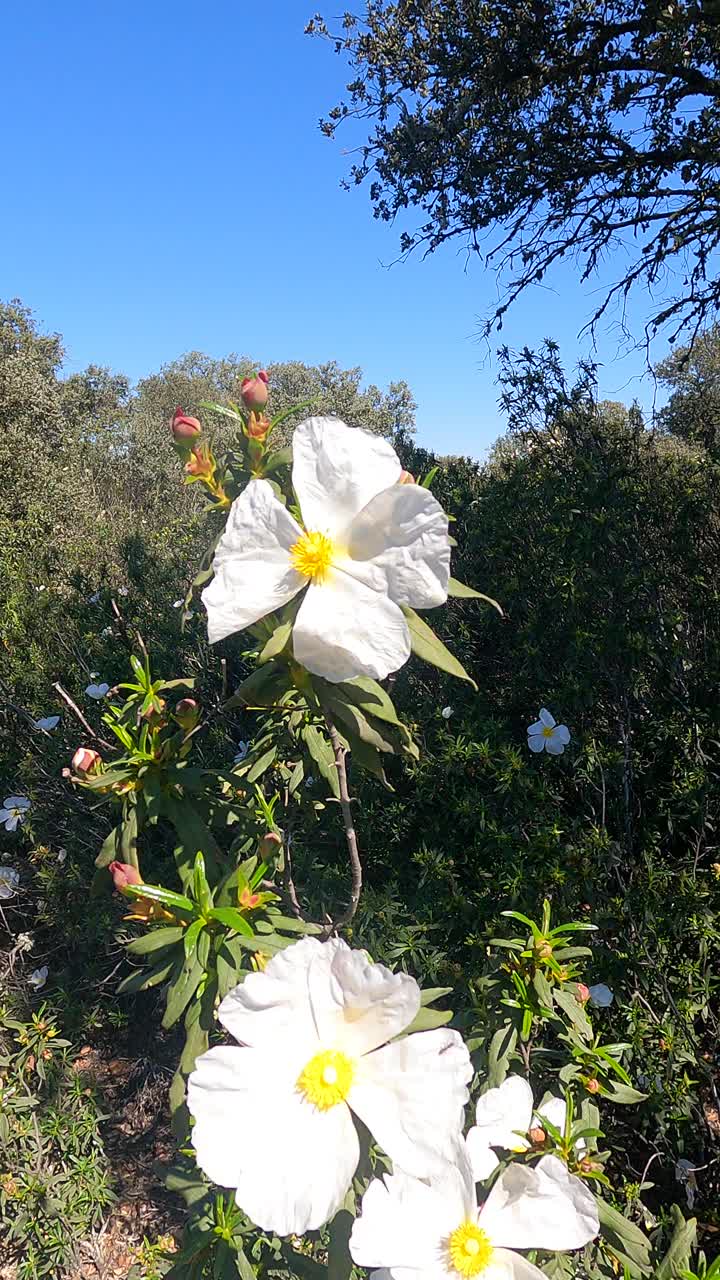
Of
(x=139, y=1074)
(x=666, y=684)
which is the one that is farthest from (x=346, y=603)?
(x=139, y=1074)

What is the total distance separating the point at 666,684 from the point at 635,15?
468 centimetres

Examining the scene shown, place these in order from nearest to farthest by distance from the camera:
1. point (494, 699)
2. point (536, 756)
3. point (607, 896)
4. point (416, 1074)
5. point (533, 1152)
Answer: point (416, 1074)
point (533, 1152)
point (607, 896)
point (536, 756)
point (494, 699)

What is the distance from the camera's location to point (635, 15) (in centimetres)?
468

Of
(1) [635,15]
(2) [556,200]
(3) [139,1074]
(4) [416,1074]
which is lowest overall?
(3) [139,1074]

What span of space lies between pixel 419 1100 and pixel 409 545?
715 mm

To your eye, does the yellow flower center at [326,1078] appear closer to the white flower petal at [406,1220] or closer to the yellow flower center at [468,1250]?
the white flower petal at [406,1220]

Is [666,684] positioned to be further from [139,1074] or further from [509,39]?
[509,39]

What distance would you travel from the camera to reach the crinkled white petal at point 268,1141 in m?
0.85

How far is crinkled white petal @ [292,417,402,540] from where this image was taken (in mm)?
995

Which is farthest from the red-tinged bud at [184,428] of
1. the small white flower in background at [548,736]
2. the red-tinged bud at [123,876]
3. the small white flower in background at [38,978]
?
the small white flower in background at [38,978]

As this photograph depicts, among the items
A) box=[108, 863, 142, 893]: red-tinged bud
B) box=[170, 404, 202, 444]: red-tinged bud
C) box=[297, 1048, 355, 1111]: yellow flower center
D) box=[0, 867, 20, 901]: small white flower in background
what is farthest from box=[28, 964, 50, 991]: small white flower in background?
box=[170, 404, 202, 444]: red-tinged bud

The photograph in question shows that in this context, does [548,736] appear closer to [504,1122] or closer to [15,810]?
[504,1122]

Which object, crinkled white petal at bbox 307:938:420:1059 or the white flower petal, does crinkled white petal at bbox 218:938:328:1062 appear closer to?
crinkled white petal at bbox 307:938:420:1059

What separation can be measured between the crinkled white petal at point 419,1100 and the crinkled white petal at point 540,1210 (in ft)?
0.47
